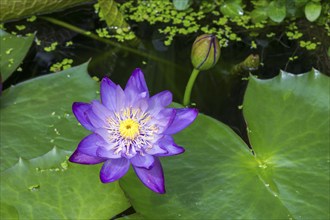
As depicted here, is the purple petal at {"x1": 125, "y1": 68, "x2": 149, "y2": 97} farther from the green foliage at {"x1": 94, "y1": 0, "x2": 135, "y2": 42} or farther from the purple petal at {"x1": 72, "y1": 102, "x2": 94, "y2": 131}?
the green foliage at {"x1": 94, "y1": 0, "x2": 135, "y2": 42}

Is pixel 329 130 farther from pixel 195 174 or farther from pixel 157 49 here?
pixel 157 49

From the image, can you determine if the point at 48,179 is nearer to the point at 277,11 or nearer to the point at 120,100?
the point at 120,100

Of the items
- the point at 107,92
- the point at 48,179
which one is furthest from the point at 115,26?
the point at 107,92

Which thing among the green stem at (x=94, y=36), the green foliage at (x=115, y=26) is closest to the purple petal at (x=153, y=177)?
the green stem at (x=94, y=36)

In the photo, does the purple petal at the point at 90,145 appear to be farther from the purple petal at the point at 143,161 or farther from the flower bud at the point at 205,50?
the flower bud at the point at 205,50

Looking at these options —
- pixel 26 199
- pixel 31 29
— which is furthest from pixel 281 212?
pixel 31 29

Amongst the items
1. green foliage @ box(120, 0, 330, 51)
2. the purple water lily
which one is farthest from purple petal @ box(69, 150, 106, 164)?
green foliage @ box(120, 0, 330, 51)

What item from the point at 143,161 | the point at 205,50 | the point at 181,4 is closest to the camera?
the point at 143,161
